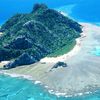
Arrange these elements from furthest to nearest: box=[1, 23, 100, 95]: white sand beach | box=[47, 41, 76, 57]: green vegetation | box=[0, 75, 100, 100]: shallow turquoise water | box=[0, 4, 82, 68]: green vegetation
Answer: box=[47, 41, 76, 57]: green vegetation → box=[0, 4, 82, 68]: green vegetation → box=[1, 23, 100, 95]: white sand beach → box=[0, 75, 100, 100]: shallow turquoise water

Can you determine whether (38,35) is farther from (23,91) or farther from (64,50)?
(23,91)

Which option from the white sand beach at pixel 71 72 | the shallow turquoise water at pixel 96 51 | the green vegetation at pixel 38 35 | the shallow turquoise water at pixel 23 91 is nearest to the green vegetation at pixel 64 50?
the green vegetation at pixel 38 35

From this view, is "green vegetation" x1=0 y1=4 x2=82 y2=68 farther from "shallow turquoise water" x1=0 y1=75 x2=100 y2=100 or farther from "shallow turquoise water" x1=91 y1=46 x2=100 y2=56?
"shallow turquoise water" x1=0 y1=75 x2=100 y2=100

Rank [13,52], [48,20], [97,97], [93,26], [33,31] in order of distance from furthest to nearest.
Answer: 1. [93,26]
2. [48,20]
3. [33,31]
4. [13,52]
5. [97,97]

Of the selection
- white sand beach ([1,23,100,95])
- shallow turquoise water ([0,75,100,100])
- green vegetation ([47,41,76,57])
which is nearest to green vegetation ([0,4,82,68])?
green vegetation ([47,41,76,57])

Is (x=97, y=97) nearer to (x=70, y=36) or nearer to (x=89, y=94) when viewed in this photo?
(x=89, y=94)

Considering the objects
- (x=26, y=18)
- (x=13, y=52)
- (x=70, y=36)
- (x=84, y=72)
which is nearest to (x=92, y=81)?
(x=84, y=72)
